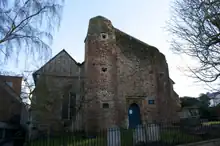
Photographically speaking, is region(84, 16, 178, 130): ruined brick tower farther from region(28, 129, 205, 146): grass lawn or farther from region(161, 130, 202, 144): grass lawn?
region(161, 130, 202, 144): grass lawn

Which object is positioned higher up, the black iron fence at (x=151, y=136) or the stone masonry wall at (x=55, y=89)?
the stone masonry wall at (x=55, y=89)

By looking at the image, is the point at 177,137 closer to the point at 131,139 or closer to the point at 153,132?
the point at 153,132

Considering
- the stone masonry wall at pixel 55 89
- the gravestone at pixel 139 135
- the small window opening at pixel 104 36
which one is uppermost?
the small window opening at pixel 104 36

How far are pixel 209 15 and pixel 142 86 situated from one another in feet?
33.2

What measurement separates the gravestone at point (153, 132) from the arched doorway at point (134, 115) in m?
6.45

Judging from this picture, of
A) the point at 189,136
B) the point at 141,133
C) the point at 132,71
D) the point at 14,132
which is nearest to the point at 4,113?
the point at 14,132

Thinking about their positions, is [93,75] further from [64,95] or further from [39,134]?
[39,134]

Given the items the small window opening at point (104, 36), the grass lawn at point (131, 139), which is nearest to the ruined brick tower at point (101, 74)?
the small window opening at point (104, 36)

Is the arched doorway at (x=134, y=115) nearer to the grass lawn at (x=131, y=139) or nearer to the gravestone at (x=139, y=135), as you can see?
the grass lawn at (x=131, y=139)

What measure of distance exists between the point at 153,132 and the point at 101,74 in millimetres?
7643

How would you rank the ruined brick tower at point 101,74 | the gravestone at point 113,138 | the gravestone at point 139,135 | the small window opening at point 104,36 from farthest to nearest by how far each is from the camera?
1. the small window opening at point 104,36
2. the ruined brick tower at point 101,74
3. the gravestone at point 139,135
4. the gravestone at point 113,138

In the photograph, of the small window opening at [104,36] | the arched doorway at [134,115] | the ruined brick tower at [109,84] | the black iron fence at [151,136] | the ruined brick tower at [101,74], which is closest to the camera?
the black iron fence at [151,136]

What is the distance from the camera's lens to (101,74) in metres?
15.8

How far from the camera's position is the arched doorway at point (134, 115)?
1605 centimetres
